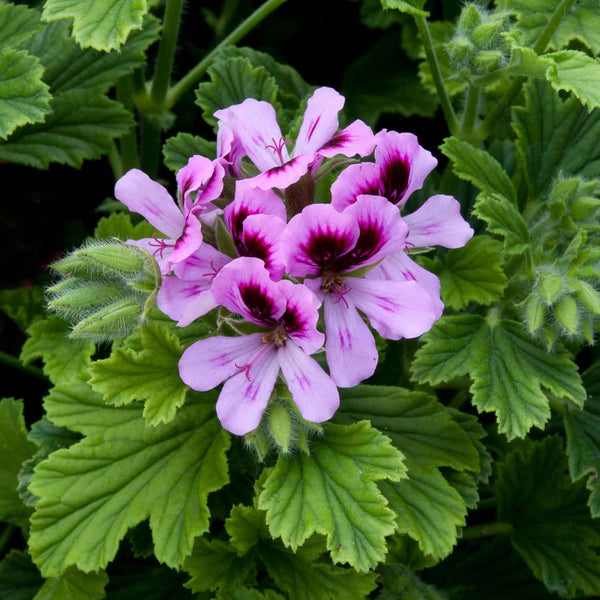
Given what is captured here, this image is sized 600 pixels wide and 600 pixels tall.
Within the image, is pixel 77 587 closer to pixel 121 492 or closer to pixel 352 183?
pixel 121 492

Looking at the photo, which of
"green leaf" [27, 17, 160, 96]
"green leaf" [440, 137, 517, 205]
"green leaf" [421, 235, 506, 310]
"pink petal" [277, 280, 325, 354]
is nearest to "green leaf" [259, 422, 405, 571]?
"pink petal" [277, 280, 325, 354]

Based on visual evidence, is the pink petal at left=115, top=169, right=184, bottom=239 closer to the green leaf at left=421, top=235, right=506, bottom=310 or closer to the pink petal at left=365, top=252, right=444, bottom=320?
the pink petal at left=365, top=252, right=444, bottom=320

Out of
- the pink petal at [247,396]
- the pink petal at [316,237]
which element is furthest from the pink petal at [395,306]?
the pink petal at [247,396]

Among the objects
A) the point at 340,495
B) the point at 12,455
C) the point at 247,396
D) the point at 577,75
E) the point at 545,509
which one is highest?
the point at 577,75

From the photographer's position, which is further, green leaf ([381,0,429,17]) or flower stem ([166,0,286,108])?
flower stem ([166,0,286,108])

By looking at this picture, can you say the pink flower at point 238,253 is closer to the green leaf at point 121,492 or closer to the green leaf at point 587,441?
the green leaf at point 121,492

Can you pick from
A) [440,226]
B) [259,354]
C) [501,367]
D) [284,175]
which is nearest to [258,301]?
[259,354]

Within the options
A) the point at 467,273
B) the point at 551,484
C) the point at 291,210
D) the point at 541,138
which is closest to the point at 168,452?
the point at 291,210
